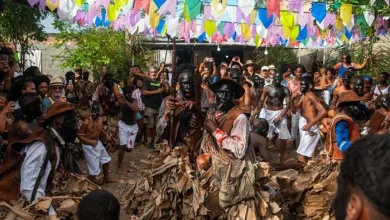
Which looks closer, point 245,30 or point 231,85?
point 231,85

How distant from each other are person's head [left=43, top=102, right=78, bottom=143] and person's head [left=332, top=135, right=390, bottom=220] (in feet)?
9.65

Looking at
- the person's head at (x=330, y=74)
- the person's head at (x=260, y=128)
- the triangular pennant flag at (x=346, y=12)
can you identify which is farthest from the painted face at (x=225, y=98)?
the person's head at (x=330, y=74)

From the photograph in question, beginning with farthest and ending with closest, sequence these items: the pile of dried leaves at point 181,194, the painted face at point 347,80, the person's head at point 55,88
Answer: the painted face at point 347,80 → the person's head at point 55,88 → the pile of dried leaves at point 181,194

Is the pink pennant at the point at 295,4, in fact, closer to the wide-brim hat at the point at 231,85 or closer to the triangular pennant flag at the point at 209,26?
the triangular pennant flag at the point at 209,26

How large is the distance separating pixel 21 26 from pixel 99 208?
11370 millimetres

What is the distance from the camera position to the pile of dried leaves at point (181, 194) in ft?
15.8

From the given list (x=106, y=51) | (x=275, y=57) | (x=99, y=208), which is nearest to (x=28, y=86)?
(x=99, y=208)

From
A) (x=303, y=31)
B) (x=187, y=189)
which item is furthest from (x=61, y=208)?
(x=303, y=31)

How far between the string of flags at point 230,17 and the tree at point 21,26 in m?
1.52

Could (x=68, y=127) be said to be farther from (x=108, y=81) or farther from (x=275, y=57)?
(x=275, y=57)

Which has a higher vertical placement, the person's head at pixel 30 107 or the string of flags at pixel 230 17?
the string of flags at pixel 230 17

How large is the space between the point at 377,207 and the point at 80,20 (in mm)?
11400

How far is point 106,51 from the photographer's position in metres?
17.2

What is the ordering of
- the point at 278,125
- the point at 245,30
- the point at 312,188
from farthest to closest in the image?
1. the point at 245,30
2. the point at 278,125
3. the point at 312,188
